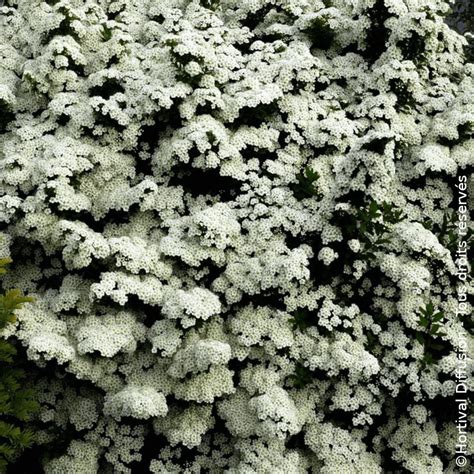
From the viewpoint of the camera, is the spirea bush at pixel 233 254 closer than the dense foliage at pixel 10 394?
No

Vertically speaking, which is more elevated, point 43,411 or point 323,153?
point 323,153

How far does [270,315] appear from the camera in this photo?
4602 millimetres

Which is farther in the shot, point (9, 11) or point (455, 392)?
point (9, 11)

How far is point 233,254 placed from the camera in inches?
184

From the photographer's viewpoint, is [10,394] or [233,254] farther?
[233,254]

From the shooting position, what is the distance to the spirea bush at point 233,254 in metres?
4.38

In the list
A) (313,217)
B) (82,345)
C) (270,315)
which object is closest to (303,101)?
(313,217)

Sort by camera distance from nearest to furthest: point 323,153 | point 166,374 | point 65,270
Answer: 1. point 166,374
2. point 65,270
3. point 323,153

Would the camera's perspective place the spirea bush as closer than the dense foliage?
No

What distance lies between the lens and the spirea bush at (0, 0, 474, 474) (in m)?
4.38

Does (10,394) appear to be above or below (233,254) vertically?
below

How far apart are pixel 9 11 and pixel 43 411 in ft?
13.5

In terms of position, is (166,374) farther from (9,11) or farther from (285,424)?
(9,11)

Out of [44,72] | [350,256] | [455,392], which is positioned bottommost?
[455,392]
